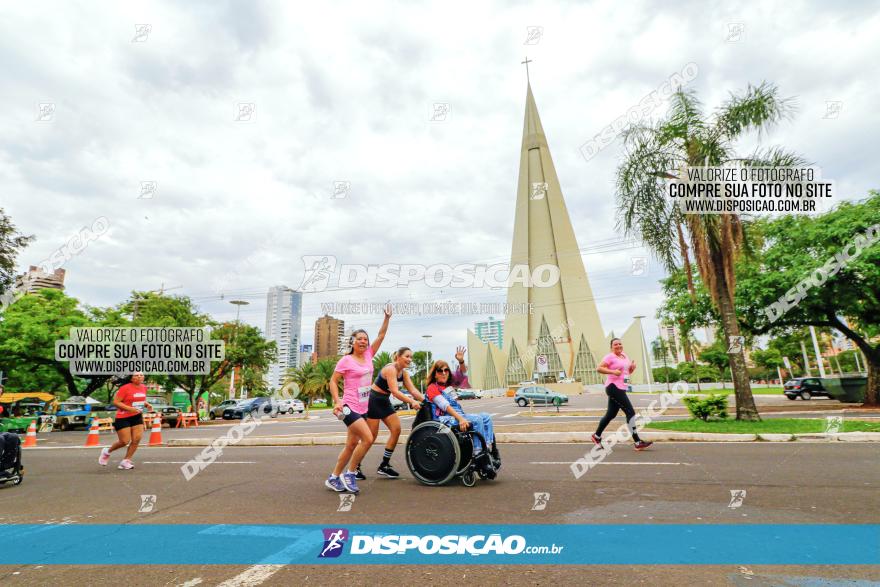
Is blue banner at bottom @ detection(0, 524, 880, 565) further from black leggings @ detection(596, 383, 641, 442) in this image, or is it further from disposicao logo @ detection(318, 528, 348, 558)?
black leggings @ detection(596, 383, 641, 442)

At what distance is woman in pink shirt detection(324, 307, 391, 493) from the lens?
18.0ft

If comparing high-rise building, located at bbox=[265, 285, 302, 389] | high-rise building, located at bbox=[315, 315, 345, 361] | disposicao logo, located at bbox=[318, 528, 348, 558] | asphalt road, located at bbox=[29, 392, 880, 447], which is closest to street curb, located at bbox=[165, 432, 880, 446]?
asphalt road, located at bbox=[29, 392, 880, 447]

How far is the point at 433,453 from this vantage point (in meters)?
5.75

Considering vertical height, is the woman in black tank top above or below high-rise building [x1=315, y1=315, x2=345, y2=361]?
below

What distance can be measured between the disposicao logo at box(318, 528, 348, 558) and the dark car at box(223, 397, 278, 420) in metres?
32.8

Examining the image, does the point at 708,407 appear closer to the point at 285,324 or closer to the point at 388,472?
the point at 388,472

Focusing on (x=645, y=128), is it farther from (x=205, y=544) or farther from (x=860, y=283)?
(x=205, y=544)

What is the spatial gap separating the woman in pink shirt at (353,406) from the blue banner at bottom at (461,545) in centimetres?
142

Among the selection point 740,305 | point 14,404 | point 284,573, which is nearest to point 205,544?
point 284,573

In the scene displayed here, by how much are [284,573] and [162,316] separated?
31.8 meters

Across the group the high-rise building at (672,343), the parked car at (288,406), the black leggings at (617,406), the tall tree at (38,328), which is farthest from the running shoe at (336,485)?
the parked car at (288,406)

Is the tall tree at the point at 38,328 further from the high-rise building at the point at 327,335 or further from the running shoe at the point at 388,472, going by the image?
the high-rise building at the point at 327,335

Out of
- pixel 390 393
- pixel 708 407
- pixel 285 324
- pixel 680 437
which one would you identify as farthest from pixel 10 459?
pixel 285 324

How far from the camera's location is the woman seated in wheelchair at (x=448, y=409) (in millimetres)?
5742
